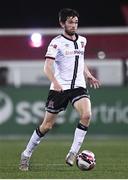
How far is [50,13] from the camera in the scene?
34.3 metres

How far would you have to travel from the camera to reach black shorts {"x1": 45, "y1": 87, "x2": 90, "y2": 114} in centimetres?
1327

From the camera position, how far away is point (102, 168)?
45.2 feet

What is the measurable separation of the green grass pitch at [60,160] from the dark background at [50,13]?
12073mm

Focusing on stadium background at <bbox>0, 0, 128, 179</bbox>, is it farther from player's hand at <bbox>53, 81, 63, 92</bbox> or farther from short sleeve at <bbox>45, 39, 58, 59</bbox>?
short sleeve at <bbox>45, 39, 58, 59</bbox>

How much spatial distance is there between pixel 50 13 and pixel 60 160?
19298mm

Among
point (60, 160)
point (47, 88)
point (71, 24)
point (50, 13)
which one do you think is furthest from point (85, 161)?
point (50, 13)

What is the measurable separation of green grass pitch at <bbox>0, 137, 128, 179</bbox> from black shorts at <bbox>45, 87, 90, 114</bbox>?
0.95 metres

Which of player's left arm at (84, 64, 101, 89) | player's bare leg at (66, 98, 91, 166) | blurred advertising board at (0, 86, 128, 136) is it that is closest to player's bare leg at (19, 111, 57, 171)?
player's bare leg at (66, 98, 91, 166)

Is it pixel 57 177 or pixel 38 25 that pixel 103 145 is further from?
pixel 38 25

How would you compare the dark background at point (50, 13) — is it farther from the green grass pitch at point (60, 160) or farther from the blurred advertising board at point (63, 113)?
the green grass pitch at point (60, 160)

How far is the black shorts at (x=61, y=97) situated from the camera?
43.5 ft

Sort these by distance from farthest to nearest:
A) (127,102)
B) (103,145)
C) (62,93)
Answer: (127,102)
(103,145)
(62,93)

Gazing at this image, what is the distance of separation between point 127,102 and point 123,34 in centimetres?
970

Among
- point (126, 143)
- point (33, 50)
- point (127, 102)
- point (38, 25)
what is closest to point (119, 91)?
point (127, 102)
